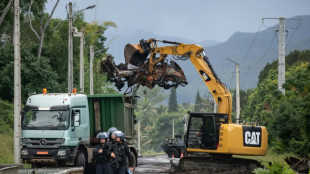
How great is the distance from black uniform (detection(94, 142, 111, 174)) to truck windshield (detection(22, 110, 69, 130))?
781 centimetres

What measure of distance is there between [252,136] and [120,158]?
1030cm

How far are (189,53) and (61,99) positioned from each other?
250 inches

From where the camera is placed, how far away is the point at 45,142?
27297mm

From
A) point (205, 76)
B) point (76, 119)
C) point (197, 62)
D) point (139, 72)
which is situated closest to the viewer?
point (76, 119)

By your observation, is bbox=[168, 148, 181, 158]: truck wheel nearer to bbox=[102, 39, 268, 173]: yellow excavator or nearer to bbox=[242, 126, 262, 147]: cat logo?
bbox=[102, 39, 268, 173]: yellow excavator

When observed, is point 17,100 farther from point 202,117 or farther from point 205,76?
point 205,76

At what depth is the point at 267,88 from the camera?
80750 mm

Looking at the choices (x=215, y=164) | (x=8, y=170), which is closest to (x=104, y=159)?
(x=8, y=170)

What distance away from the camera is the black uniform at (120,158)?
64.3 ft

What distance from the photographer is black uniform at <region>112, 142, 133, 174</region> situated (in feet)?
64.3

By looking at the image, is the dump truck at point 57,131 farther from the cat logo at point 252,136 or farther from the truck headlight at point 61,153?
the cat logo at point 252,136

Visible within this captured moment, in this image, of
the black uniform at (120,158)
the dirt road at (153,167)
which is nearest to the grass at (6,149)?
the dirt road at (153,167)

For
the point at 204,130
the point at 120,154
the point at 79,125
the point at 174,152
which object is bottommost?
the point at 174,152

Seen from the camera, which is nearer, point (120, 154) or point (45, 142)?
point (120, 154)
